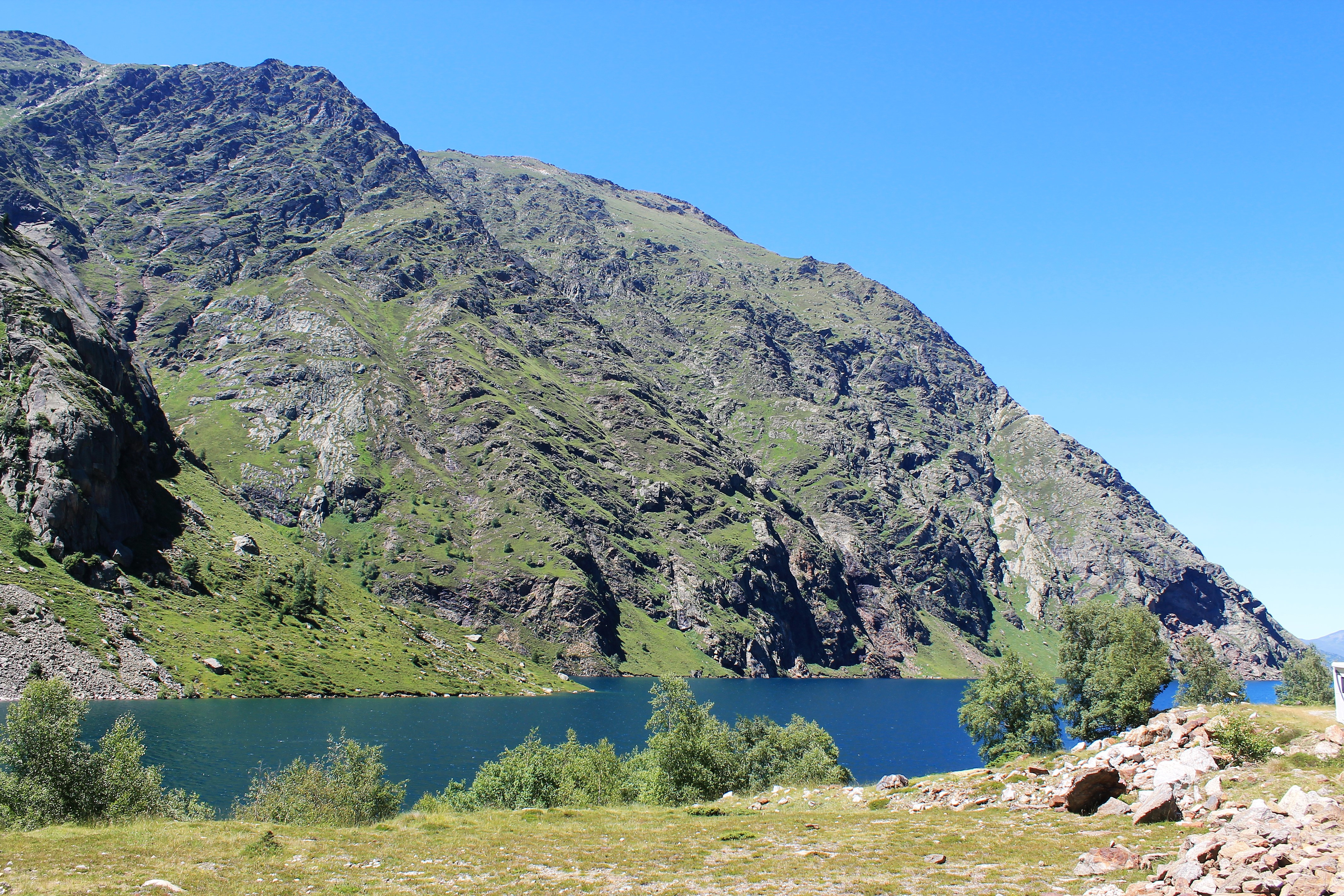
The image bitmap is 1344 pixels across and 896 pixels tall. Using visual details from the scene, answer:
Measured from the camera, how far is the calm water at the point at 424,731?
86.0m

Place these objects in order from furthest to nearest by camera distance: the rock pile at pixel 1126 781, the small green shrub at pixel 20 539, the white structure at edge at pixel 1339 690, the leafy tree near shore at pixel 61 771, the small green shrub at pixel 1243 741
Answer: the small green shrub at pixel 20 539, the leafy tree near shore at pixel 61 771, the white structure at edge at pixel 1339 690, the small green shrub at pixel 1243 741, the rock pile at pixel 1126 781

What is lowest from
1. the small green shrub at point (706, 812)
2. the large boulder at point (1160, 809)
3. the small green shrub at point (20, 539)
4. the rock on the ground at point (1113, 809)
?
the small green shrub at point (706, 812)

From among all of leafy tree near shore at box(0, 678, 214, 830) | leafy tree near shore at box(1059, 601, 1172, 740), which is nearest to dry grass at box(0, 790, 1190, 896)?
leafy tree near shore at box(0, 678, 214, 830)

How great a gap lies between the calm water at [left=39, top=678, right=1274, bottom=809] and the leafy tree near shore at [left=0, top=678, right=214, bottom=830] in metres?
26.8

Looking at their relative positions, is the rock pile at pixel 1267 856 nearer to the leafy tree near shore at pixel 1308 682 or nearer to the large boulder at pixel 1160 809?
the large boulder at pixel 1160 809

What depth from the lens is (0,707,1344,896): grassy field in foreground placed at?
2462 cm

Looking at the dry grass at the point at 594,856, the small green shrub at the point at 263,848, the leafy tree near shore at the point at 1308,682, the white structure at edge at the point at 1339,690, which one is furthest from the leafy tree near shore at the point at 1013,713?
the leafy tree near shore at the point at 1308,682

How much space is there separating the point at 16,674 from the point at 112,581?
126ft

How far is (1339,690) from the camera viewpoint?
129 feet

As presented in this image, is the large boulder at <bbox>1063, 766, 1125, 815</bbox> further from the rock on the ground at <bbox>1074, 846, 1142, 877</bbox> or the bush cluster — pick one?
the bush cluster

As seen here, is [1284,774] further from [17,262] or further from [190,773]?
[17,262]

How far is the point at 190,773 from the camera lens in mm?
78188

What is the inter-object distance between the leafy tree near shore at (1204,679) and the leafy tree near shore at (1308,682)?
3019 cm

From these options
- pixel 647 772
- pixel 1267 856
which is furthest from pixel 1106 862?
pixel 647 772
